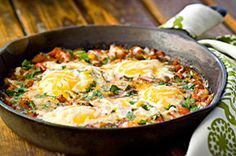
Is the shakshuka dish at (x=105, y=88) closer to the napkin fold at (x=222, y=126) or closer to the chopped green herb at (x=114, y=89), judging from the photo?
the chopped green herb at (x=114, y=89)

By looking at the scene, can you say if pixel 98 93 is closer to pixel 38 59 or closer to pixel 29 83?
pixel 29 83

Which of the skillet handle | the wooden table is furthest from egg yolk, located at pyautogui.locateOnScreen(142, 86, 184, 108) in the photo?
the wooden table

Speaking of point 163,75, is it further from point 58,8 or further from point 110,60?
point 58,8

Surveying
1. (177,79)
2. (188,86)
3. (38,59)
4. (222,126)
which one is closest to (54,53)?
(38,59)

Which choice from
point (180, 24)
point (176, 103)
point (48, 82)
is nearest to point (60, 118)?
point (48, 82)

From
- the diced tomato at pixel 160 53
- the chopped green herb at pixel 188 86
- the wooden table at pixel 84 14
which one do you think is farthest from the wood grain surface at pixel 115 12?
the chopped green herb at pixel 188 86

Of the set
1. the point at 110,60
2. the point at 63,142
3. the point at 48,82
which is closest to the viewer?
the point at 63,142
